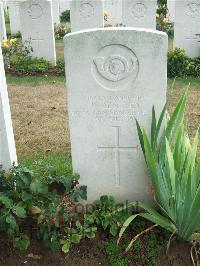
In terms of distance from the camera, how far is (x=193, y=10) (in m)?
8.19

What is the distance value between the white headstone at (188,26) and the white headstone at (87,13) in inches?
63.7

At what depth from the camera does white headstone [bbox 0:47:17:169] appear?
11.0 feet

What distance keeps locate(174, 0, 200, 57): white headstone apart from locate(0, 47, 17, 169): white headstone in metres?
5.70

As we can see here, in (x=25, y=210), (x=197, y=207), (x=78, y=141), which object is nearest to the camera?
(x=197, y=207)

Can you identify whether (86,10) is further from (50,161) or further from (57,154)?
(50,161)

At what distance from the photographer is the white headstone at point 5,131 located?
3342 mm

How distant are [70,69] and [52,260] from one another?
1.47 m

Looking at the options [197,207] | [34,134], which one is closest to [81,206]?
[197,207]

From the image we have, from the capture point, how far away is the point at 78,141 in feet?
11.2

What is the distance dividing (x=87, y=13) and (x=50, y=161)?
16.4ft

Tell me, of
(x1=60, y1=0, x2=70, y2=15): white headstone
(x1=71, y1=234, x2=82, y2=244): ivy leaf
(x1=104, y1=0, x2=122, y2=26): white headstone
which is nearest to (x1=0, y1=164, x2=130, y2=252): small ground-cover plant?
(x1=71, y1=234, x2=82, y2=244): ivy leaf

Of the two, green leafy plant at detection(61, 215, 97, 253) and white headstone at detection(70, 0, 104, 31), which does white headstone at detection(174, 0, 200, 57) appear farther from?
green leafy plant at detection(61, 215, 97, 253)

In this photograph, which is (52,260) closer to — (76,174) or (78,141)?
(76,174)

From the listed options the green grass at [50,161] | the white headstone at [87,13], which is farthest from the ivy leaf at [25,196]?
the white headstone at [87,13]
